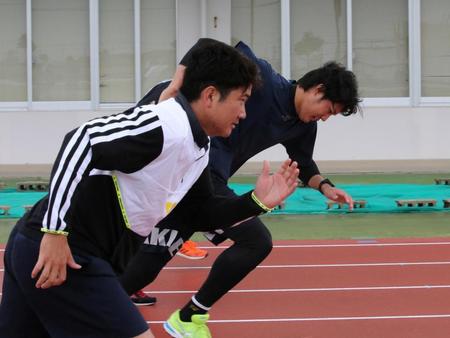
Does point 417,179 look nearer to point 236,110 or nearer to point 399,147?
point 399,147

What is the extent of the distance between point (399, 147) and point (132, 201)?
1260 centimetres

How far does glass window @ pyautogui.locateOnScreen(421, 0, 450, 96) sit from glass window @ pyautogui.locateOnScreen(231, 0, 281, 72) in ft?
9.55

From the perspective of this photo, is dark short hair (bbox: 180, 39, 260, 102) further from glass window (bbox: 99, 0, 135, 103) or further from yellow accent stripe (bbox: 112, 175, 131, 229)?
glass window (bbox: 99, 0, 135, 103)

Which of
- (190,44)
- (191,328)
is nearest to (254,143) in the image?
(191,328)

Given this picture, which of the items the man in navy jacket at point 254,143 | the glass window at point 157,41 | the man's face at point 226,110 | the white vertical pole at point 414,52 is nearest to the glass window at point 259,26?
the glass window at point 157,41

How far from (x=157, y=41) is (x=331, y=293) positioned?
10526mm

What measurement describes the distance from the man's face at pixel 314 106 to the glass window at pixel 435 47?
1150cm

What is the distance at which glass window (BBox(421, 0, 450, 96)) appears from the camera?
14.9 meters

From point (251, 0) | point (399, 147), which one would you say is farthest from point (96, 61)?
point (399, 147)

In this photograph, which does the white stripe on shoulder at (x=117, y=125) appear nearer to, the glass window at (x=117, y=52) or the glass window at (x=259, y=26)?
the glass window at (x=259, y=26)

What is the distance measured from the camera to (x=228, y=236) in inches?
157

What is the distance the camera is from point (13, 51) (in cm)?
1489

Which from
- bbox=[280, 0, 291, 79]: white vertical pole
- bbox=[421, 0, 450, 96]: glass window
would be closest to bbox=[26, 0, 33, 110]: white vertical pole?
bbox=[280, 0, 291, 79]: white vertical pole

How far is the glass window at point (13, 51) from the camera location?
48.4 ft
